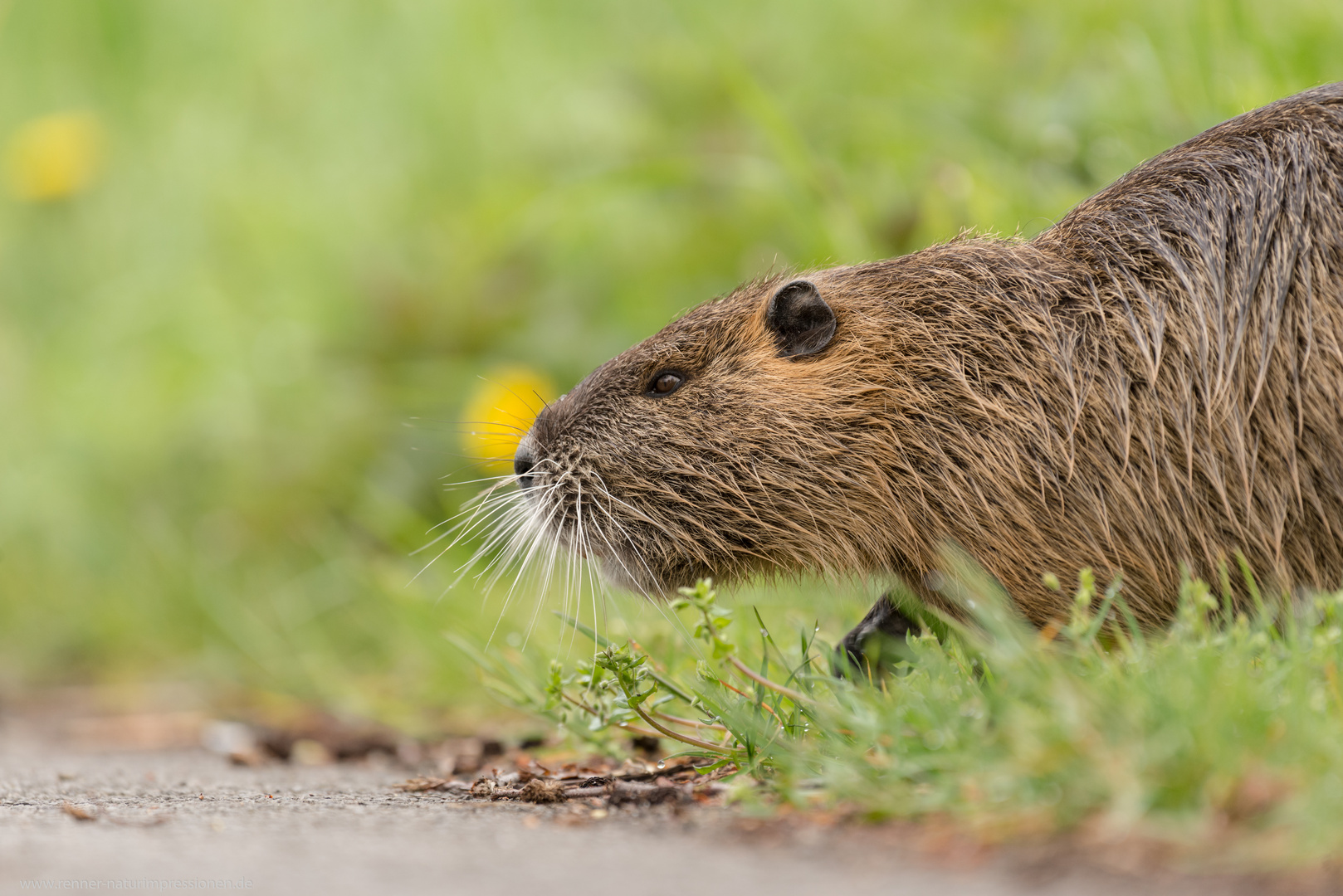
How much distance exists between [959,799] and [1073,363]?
1314 mm

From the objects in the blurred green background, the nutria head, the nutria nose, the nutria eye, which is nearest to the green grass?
the nutria head

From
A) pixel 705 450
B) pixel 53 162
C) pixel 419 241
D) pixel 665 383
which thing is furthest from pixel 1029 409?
pixel 53 162

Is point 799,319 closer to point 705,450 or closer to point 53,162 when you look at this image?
point 705,450

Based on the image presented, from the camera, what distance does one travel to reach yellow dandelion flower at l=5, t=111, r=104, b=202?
8461mm

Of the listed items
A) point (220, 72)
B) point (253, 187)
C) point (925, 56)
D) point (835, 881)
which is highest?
point (220, 72)

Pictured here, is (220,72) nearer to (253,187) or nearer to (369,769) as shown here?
(253,187)

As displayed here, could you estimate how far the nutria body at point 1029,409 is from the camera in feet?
8.82

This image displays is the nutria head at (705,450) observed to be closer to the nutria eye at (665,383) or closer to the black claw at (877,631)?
the nutria eye at (665,383)

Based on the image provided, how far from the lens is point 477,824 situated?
2139 mm

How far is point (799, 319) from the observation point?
318 cm

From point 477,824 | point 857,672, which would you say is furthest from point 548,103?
point 477,824

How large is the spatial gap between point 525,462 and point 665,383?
15.9 inches

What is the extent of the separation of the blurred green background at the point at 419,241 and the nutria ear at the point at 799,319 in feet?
1.91

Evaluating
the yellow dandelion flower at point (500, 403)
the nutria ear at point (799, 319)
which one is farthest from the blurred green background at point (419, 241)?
the nutria ear at point (799, 319)
